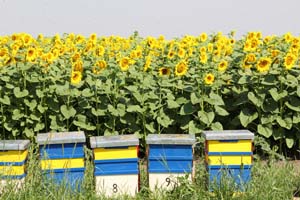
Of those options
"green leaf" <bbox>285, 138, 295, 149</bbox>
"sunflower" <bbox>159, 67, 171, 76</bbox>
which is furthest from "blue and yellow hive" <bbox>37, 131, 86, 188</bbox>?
"green leaf" <bbox>285, 138, 295, 149</bbox>

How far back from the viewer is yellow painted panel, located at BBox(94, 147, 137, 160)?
15.1 ft

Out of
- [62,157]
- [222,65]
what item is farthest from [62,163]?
[222,65]

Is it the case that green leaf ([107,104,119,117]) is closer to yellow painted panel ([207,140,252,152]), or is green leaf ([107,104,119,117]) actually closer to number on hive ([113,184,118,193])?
number on hive ([113,184,118,193])

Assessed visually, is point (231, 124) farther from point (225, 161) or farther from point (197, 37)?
point (197, 37)

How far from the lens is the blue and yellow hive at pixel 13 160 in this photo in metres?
4.56

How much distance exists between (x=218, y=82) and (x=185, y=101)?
35 cm

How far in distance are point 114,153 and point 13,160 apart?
73cm

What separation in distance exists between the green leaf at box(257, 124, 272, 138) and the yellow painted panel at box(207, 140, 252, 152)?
1101mm

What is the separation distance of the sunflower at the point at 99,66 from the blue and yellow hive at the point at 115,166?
1217mm

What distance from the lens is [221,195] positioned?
4254mm

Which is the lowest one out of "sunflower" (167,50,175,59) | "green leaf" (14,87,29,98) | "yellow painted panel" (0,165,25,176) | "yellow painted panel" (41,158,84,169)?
"yellow painted panel" (0,165,25,176)

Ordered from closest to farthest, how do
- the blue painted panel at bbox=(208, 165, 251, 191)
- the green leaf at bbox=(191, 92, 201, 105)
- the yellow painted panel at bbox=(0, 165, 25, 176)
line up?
the blue painted panel at bbox=(208, 165, 251, 191), the yellow painted panel at bbox=(0, 165, 25, 176), the green leaf at bbox=(191, 92, 201, 105)

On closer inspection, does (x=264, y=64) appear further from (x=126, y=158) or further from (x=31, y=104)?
(x=31, y=104)

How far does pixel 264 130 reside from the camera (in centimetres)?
575
